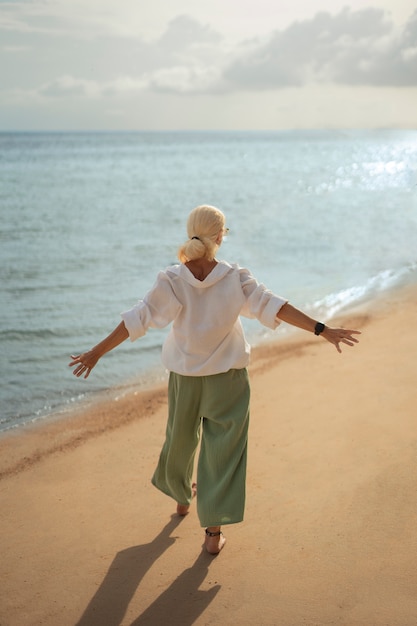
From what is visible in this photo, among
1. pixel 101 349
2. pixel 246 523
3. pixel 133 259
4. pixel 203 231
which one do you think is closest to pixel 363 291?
pixel 133 259

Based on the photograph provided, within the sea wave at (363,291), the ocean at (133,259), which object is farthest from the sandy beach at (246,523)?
the sea wave at (363,291)

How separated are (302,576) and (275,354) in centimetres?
403

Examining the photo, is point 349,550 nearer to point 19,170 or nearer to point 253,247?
point 253,247

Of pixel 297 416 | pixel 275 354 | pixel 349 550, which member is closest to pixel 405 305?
pixel 275 354

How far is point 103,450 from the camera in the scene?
534 centimetres

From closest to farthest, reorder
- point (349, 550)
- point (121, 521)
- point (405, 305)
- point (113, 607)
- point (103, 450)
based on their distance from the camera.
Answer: point (113, 607) → point (349, 550) → point (121, 521) → point (103, 450) → point (405, 305)

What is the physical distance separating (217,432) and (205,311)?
2.16ft

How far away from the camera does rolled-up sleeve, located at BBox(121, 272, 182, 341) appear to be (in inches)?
143

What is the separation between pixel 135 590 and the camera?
142 inches

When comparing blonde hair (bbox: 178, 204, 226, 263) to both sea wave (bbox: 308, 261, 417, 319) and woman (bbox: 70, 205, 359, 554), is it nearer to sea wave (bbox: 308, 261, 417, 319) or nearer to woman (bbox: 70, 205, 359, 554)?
woman (bbox: 70, 205, 359, 554)

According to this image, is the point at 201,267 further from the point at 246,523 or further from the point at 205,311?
the point at 246,523

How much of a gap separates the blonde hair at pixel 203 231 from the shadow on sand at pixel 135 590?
1.62 meters

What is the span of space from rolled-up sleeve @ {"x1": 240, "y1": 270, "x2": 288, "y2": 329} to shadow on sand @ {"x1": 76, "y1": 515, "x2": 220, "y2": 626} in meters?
1.32

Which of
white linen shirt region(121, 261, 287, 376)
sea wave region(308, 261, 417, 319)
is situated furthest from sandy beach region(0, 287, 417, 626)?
sea wave region(308, 261, 417, 319)
